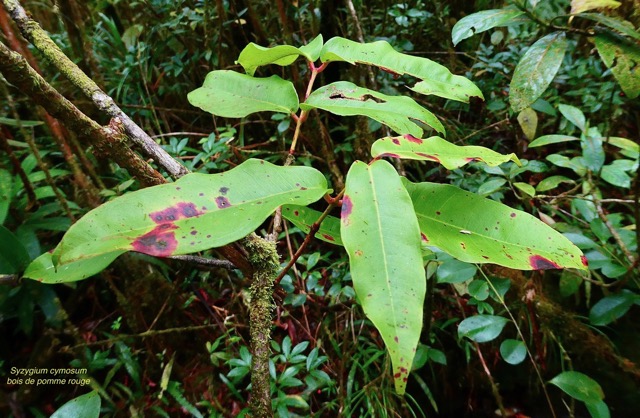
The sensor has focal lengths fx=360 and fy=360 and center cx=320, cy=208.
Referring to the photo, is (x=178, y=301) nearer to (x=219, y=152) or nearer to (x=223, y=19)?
(x=219, y=152)

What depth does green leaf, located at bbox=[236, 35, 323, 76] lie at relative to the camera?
63 cm

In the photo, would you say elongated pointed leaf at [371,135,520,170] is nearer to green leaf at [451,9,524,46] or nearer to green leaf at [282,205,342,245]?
green leaf at [282,205,342,245]

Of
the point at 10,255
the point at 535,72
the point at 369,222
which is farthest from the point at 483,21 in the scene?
the point at 10,255

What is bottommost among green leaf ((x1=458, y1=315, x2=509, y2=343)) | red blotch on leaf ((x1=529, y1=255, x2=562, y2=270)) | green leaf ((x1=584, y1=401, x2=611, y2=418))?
green leaf ((x1=584, y1=401, x2=611, y2=418))

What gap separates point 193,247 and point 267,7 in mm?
1613

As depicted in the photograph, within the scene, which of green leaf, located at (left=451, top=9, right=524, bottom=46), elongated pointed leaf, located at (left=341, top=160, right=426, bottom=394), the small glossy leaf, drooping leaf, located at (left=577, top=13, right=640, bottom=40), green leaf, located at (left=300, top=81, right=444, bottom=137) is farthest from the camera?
the small glossy leaf

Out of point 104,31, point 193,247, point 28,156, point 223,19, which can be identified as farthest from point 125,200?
point 104,31

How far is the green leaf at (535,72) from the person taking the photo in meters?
0.74

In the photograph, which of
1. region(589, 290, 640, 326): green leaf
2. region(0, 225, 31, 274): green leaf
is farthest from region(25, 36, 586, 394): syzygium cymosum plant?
region(589, 290, 640, 326): green leaf

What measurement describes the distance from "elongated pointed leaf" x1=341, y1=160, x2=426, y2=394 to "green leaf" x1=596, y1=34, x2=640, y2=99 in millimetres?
612

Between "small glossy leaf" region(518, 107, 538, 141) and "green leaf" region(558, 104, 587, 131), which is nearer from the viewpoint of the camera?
"green leaf" region(558, 104, 587, 131)

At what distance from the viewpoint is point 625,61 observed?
704 millimetres

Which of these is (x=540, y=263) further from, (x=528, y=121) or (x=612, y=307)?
(x=528, y=121)

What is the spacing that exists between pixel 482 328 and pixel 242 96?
2.38ft
